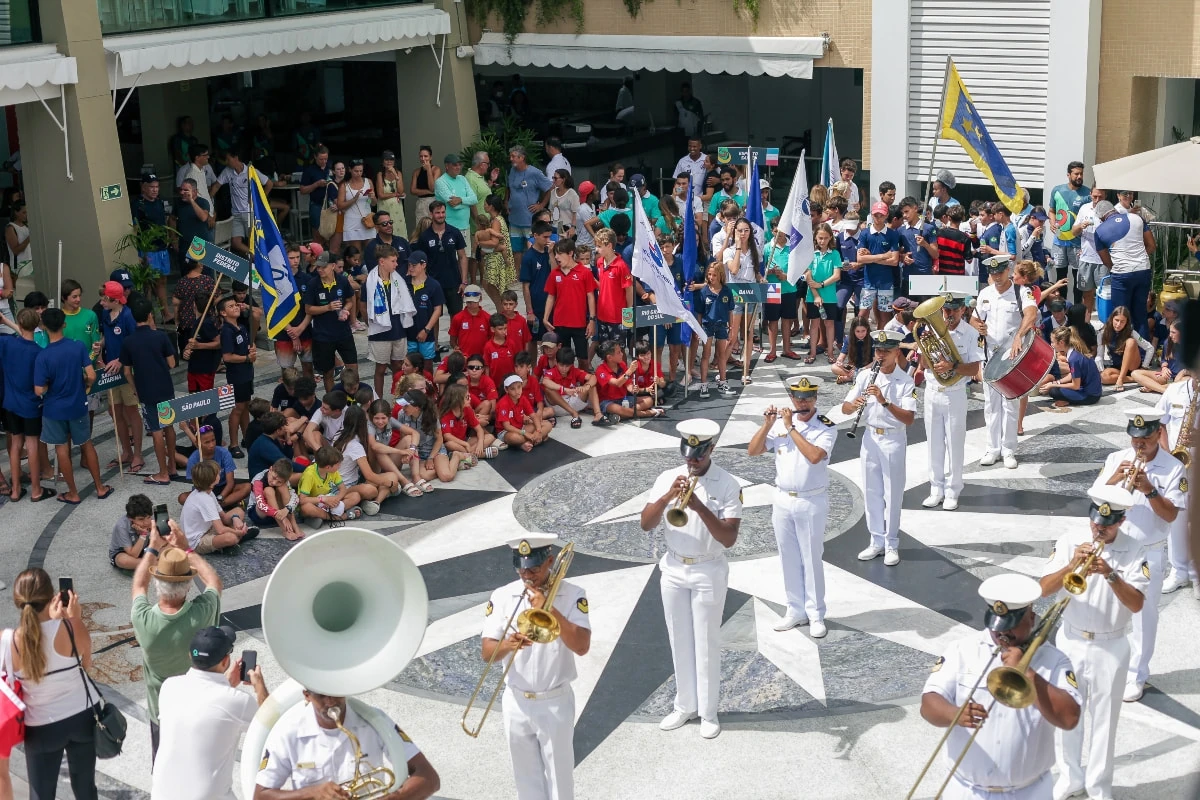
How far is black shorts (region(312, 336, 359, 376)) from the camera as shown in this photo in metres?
14.3

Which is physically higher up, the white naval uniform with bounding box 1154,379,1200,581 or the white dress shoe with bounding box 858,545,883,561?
the white naval uniform with bounding box 1154,379,1200,581

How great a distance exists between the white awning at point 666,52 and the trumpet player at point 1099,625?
13.2 m

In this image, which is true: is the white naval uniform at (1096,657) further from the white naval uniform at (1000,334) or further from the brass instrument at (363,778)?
the white naval uniform at (1000,334)

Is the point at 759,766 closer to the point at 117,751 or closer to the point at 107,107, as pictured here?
the point at 117,751

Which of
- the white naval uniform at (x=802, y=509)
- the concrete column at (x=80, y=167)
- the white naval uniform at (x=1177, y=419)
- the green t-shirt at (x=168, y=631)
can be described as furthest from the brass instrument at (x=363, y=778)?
the concrete column at (x=80, y=167)

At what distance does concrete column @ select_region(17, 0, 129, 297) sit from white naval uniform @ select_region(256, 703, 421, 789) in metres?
11.1

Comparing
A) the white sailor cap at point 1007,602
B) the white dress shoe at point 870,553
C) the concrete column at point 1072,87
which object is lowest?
the white dress shoe at point 870,553

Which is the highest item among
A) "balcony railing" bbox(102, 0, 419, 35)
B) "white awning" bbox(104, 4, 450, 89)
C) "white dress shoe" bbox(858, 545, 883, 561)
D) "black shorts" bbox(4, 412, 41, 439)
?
"balcony railing" bbox(102, 0, 419, 35)

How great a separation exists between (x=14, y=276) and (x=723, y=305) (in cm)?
802

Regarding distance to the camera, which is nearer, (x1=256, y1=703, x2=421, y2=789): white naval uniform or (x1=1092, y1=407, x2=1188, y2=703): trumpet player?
(x1=256, y1=703, x2=421, y2=789): white naval uniform

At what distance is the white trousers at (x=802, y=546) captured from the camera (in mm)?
9781

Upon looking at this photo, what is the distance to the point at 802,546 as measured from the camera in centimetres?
986

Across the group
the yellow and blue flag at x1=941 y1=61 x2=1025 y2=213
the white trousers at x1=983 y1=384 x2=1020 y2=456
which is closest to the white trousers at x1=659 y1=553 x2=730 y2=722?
the white trousers at x1=983 y1=384 x2=1020 y2=456

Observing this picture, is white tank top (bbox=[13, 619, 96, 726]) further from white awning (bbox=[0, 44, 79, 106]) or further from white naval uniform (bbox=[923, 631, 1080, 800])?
white awning (bbox=[0, 44, 79, 106])
